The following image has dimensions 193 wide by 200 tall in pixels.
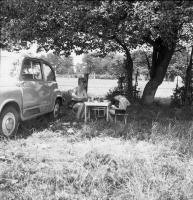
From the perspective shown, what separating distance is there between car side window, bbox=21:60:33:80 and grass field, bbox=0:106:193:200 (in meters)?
1.28

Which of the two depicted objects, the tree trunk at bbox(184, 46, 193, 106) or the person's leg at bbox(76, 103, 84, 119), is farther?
the tree trunk at bbox(184, 46, 193, 106)

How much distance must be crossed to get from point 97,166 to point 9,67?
3.41m

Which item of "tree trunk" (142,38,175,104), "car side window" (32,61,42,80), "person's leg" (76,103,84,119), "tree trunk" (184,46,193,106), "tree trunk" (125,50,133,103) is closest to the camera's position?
"car side window" (32,61,42,80)

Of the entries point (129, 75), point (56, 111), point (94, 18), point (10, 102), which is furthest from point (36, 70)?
point (129, 75)

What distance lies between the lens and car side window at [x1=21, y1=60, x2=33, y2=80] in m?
6.41

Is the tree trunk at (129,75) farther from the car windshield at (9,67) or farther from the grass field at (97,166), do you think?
→ the car windshield at (9,67)

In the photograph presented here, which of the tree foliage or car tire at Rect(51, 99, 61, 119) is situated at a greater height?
the tree foliage

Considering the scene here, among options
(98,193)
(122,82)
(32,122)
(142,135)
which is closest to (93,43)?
(122,82)

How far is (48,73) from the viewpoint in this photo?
7.96 metres

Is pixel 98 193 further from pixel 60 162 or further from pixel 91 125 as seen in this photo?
pixel 91 125

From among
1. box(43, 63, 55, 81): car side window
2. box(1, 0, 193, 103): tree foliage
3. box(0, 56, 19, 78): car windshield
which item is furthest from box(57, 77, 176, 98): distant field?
box(0, 56, 19, 78): car windshield

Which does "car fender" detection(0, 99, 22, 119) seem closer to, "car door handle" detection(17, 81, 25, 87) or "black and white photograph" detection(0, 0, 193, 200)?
"black and white photograph" detection(0, 0, 193, 200)

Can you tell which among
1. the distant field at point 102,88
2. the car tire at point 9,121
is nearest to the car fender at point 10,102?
the car tire at point 9,121

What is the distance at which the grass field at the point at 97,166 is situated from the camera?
A: 3479mm
